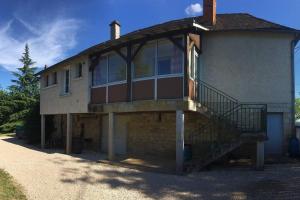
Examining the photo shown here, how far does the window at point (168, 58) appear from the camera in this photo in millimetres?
11234

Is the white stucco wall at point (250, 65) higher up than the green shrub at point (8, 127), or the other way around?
the white stucco wall at point (250, 65)

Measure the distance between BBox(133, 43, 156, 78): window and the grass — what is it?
6.05 m

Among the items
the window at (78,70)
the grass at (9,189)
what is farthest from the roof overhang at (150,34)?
the grass at (9,189)

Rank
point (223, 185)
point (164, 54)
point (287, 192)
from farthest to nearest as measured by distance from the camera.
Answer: point (164, 54), point (223, 185), point (287, 192)

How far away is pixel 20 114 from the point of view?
1422 inches

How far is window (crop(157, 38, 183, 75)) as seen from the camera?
11.2 meters

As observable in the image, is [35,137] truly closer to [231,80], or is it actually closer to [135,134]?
[135,134]

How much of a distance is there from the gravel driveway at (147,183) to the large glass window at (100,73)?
4.52m

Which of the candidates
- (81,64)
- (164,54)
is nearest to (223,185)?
(164,54)

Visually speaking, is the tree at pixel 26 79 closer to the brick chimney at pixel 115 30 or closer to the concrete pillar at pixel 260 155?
the brick chimney at pixel 115 30

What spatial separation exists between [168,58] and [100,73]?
4.36 m

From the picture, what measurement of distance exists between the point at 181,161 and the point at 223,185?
1.99m

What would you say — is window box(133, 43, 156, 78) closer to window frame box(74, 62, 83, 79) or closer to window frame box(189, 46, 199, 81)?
window frame box(189, 46, 199, 81)

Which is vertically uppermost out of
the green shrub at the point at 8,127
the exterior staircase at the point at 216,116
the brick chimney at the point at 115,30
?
the brick chimney at the point at 115,30
